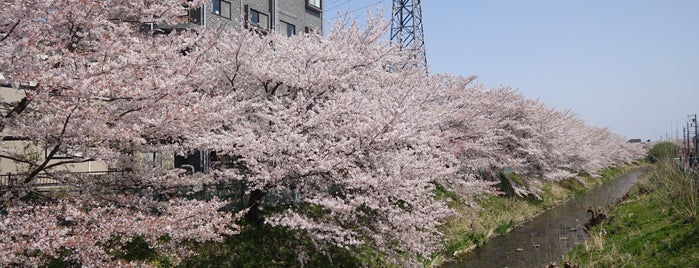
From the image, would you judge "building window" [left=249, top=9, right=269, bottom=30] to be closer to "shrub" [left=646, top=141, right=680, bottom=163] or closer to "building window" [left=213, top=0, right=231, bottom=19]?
"building window" [left=213, top=0, right=231, bottom=19]

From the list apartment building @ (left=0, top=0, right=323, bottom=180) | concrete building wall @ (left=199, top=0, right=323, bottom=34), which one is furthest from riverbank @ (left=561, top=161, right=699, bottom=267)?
concrete building wall @ (left=199, top=0, right=323, bottom=34)

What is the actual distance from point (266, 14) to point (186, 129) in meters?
20.9

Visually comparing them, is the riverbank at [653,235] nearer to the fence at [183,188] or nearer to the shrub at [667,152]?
the shrub at [667,152]

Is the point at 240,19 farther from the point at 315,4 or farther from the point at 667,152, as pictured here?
the point at 667,152

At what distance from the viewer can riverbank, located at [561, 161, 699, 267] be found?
12875 millimetres

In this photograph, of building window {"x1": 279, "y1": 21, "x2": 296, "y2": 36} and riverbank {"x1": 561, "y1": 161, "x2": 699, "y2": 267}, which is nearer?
riverbank {"x1": 561, "y1": 161, "x2": 699, "y2": 267}

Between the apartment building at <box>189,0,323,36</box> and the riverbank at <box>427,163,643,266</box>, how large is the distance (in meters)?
11.6

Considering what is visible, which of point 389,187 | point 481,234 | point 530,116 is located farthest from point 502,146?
point 389,187

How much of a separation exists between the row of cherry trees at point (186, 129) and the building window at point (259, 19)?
13369 millimetres

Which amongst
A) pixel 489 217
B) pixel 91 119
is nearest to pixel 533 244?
pixel 489 217

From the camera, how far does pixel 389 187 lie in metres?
13.2

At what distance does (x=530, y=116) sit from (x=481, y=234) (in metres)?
14.2

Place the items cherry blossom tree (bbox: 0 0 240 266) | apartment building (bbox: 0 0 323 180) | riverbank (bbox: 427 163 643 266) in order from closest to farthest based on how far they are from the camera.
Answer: cherry blossom tree (bbox: 0 0 240 266) → riverbank (bbox: 427 163 643 266) → apartment building (bbox: 0 0 323 180)

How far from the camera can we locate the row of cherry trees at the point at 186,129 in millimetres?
8992
